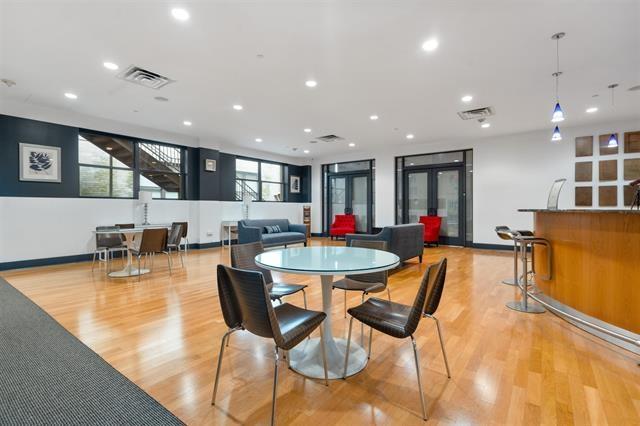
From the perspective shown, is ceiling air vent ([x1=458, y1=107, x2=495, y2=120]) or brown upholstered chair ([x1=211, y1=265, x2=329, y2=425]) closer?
brown upholstered chair ([x1=211, y1=265, x2=329, y2=425])

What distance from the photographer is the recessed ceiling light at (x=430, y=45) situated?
3.37 meters

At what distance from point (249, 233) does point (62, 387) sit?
17.1 ft

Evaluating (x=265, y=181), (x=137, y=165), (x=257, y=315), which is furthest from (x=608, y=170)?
(x=137, y=165)

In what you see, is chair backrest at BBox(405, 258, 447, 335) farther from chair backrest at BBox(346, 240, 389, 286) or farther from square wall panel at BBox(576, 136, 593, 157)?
square wall panel at BBox(576, 136, 593, 157)

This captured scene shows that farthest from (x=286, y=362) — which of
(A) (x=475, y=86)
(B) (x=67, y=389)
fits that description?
(A) (x=475, y=86)

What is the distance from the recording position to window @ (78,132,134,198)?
6374mm

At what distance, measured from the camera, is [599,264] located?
267 cm

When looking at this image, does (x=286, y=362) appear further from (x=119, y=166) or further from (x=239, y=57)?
(x=119, y=166)

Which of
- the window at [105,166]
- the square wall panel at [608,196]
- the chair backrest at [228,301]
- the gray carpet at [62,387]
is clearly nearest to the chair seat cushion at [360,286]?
the chair backrest at [228,301]

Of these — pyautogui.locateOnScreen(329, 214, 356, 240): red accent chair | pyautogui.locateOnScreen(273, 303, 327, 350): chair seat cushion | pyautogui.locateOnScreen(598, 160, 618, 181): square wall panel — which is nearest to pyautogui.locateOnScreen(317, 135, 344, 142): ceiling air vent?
pyautogui.locateOnScreen(329, 214, 356, 240): red accent chair

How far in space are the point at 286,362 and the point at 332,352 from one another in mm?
345

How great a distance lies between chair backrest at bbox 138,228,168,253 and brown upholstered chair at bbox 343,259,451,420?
3950mm

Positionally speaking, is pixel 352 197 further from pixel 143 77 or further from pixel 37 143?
pixel 37 143

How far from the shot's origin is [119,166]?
686cm
